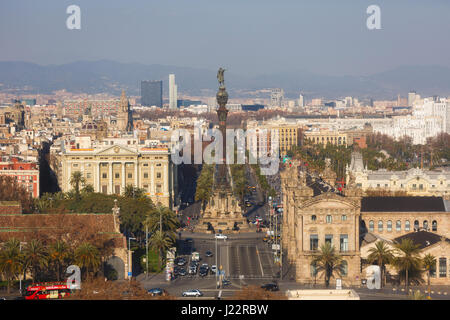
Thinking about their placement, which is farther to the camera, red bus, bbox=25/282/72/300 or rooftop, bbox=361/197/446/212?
rooftop, bbox=361/197/446/212

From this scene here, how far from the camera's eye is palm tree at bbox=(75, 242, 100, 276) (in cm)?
5531

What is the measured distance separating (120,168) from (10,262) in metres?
47.8

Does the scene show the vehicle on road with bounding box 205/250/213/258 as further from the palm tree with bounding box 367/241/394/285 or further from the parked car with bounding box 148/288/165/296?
the palm tree with bounding box 367/241/394/285

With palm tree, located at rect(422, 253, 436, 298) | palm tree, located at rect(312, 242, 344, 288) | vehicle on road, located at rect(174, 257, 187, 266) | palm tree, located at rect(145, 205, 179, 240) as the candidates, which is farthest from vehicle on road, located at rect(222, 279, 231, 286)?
palm tree, located at rect(422, 253, 436, 298)

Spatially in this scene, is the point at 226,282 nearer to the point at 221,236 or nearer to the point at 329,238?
the point at 329,238

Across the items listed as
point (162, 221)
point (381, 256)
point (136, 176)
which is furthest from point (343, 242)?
point (136, 176)

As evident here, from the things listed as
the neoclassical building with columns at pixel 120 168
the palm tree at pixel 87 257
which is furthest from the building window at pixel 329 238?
the neoclassical building with columns at pixel 120 168

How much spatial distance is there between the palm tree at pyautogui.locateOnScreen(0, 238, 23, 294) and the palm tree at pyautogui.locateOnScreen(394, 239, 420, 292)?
24054mm

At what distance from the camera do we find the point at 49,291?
5000 cm

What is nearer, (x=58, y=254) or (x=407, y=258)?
(x=58, y=254)

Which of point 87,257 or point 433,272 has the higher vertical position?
point 87,257

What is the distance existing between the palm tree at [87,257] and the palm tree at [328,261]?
14.2 metres

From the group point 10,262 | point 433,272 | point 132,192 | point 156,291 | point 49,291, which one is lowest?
point 156,291
